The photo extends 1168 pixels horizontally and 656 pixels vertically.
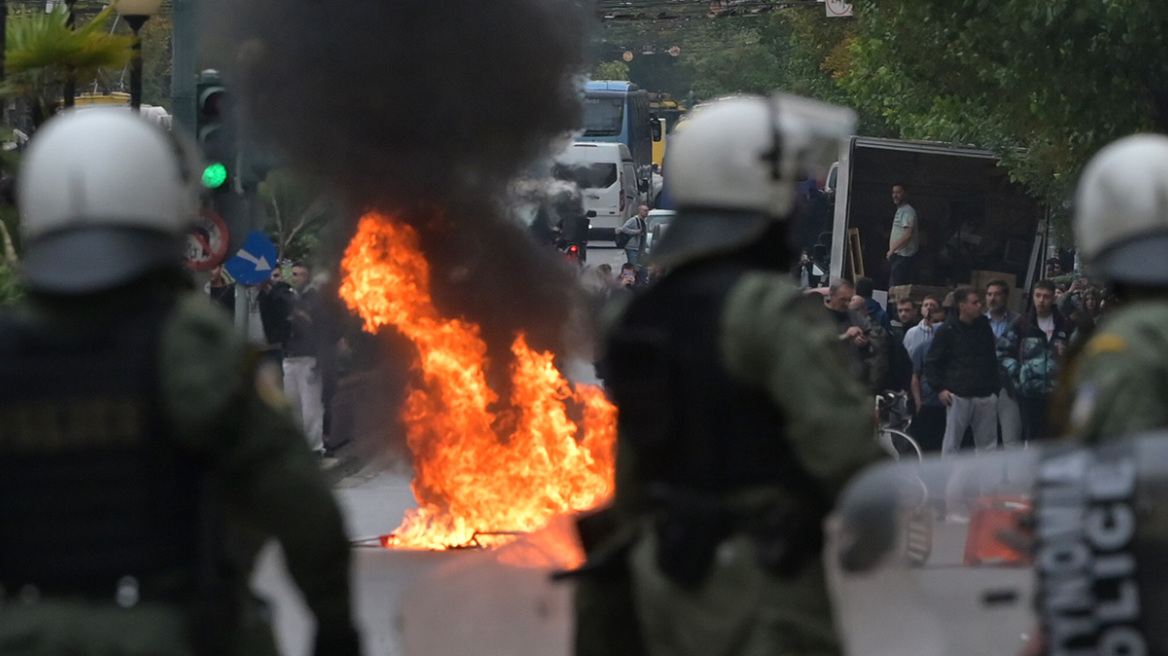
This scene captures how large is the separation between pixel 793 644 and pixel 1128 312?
75 cm

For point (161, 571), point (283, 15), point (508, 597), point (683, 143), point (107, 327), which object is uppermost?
point (283, 15)

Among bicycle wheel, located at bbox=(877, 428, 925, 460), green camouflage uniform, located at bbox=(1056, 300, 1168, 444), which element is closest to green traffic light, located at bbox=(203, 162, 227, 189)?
bicycle wheel, located at bbox=(877, 428, 925, 460)

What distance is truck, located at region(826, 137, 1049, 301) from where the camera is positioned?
20297 mm

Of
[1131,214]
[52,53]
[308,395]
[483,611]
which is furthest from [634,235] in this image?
[1131,214]

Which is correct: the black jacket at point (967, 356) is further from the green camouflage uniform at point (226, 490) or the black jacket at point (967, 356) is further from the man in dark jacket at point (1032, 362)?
the green camouflage uniform at point (226, 490)

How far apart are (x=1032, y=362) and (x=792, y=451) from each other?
9970 mm

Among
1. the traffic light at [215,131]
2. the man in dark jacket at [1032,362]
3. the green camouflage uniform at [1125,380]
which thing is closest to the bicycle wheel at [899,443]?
the man in dark jacket at [1032,362]

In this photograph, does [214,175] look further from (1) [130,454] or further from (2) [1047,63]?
(1) [130,454]

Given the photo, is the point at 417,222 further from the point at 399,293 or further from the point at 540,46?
the point at 540,46

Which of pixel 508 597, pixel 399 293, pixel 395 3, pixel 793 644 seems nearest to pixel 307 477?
pixel 793 644

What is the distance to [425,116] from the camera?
12.8 meters

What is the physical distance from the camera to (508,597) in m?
3.98

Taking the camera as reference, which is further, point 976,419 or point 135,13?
point 135,13

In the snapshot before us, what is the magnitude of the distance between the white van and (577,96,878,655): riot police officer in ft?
125
